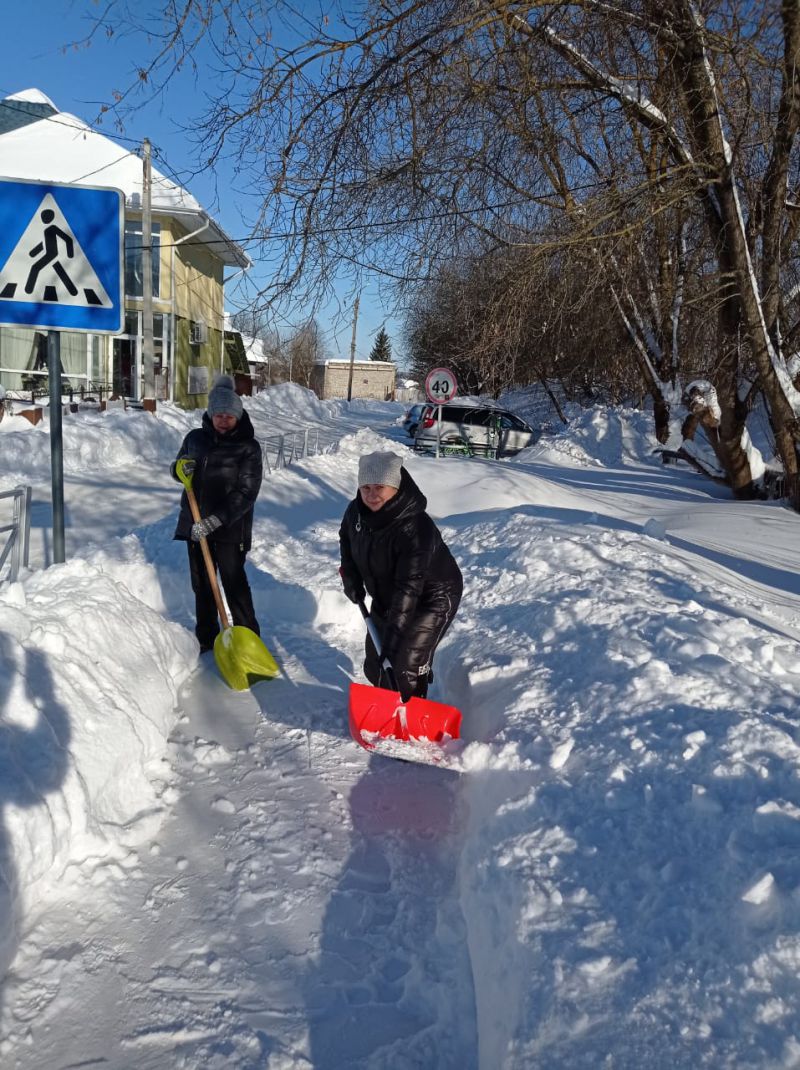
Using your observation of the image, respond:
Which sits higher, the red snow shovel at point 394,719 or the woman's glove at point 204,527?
the woman's glove at point 204,527

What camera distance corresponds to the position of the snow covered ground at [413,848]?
2152 mm

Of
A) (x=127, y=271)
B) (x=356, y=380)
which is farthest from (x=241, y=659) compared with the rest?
(x=356, y=380)

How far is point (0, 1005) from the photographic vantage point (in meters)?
2.30

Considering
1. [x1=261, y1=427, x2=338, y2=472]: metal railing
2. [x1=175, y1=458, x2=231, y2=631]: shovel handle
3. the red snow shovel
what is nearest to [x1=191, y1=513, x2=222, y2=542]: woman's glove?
[x1=175, y1=458, x2=231, y2=631]: shovel handle

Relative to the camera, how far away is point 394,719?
4004 mm

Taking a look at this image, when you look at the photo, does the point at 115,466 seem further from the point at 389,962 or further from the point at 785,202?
the point at 389,962

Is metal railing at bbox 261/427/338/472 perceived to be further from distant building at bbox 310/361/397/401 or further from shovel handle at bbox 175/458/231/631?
distant building at bbox 310/361/397/401

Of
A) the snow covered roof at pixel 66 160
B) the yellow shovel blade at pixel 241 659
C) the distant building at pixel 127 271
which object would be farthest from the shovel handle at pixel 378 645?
the snow covered roof at pixel 66 160

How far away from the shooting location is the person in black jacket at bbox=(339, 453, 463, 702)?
13.2 feet

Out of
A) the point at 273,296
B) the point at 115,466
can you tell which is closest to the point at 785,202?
the point at 273,296

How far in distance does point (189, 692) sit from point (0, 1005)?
2.49 m

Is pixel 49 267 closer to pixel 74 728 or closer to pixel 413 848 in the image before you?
pixel 74 728

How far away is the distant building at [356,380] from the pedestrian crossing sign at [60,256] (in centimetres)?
7055

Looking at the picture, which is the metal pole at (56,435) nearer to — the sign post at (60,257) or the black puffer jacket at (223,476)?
the sign post at (60,257)
